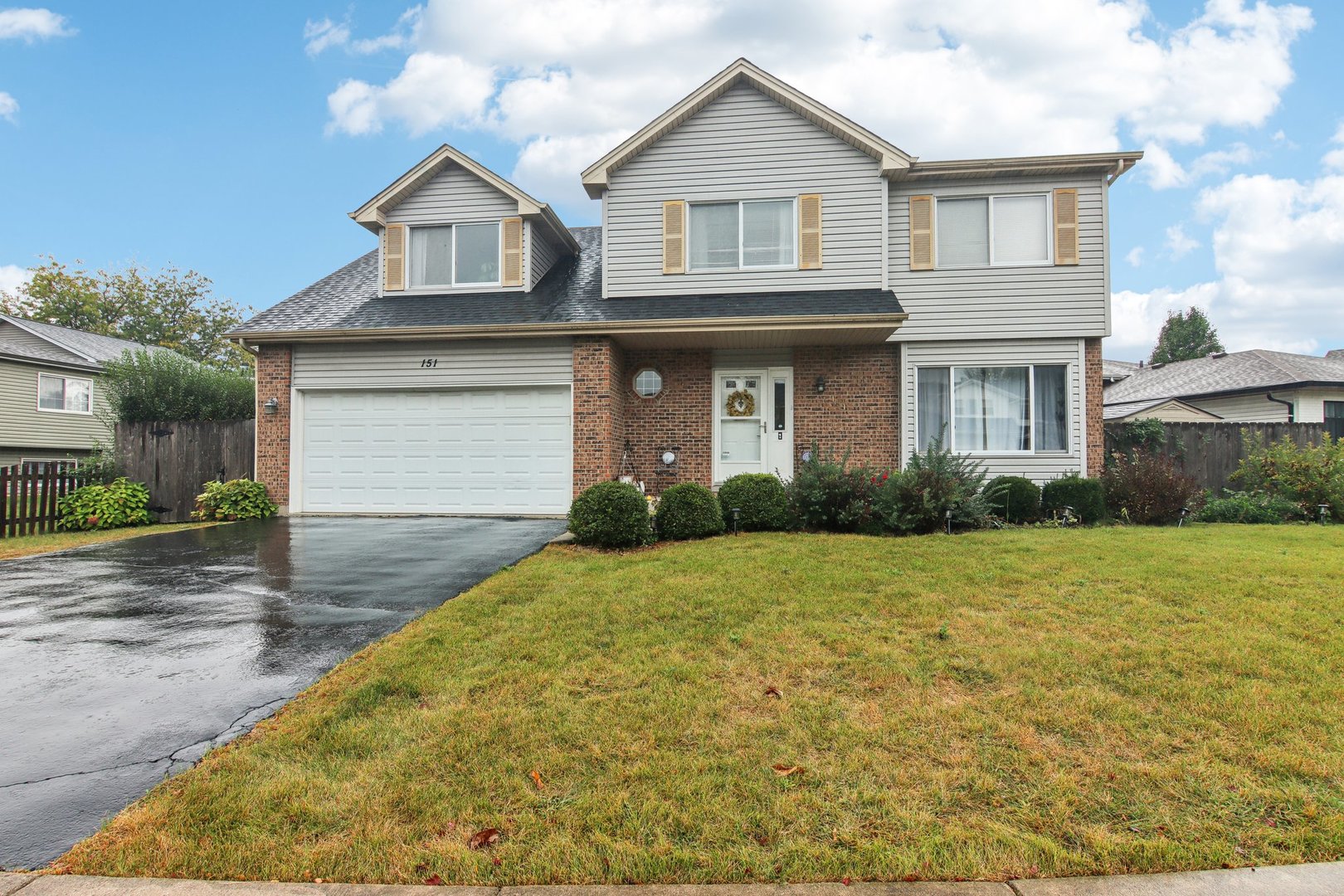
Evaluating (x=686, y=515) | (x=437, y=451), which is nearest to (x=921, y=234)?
(x=686, y=515)

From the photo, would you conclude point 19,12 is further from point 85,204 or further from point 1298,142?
point 1298,142

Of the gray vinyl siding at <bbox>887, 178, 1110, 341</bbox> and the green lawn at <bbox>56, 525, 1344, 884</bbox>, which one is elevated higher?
the gray vinyl siding at <bbox>887, 178, 1110, 341</bbox>

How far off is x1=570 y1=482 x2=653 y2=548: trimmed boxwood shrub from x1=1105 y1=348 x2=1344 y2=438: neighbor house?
1754cm

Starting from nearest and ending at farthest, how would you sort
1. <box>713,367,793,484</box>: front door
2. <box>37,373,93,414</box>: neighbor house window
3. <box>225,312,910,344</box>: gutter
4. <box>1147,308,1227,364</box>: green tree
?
<box>225,312,910,344</box>: gutter → <box>713,367,793,484</box>: front door → <box>37,373,93,414</box>: neighbor house window → <box>1147,308,1227,364</box>: green tree

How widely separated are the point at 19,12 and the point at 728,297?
1883 centimetres

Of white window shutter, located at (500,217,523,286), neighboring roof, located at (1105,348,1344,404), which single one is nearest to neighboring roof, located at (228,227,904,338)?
white window shutter, located at (500,217,523,286)

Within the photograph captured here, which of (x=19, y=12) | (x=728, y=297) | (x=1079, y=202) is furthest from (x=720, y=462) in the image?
(x=19, y=12)

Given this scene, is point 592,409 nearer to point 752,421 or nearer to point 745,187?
point 752,421

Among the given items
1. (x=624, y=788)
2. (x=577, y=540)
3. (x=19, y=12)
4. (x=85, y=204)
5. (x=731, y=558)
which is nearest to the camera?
(x=624, y=788)

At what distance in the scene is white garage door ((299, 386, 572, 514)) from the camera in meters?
12.3

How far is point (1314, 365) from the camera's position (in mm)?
22547

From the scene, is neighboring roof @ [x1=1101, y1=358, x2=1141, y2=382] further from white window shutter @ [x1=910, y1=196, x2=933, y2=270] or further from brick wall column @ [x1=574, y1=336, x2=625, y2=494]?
brick wall column @ [x1=574, y1=336, x2=625, y2=494]

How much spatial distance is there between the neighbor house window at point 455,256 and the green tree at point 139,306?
30115mm

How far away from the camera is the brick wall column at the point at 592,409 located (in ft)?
39.0
